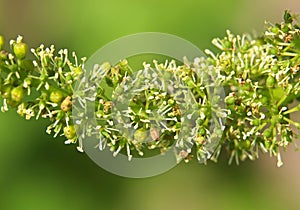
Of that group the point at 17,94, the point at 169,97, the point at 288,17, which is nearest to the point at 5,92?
the point at 17,94

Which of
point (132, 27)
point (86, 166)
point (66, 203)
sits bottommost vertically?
point (66, 203)

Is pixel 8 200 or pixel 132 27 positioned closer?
pixel 8 200

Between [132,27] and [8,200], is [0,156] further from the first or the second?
[132,27]

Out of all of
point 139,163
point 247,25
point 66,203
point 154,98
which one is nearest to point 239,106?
point 154,98

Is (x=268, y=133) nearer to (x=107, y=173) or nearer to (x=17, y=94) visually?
(x=17, y=94)

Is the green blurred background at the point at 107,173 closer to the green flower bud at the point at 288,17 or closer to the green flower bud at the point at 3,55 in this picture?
the green flower bud at the point at 288,17

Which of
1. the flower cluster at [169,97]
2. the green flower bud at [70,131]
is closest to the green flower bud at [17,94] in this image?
the flower cluster at [169,97]

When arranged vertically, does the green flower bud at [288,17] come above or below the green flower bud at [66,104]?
above
